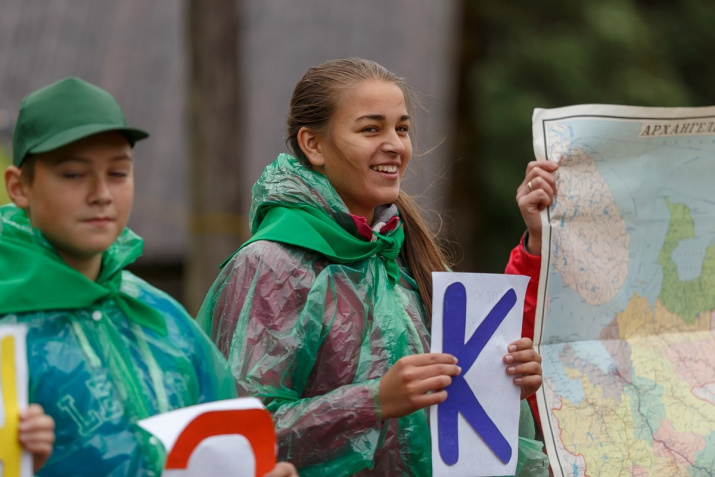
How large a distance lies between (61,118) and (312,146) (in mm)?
936

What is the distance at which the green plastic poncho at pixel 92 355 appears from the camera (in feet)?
7.56

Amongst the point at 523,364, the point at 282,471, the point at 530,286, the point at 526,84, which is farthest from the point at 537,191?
the point at 526,84

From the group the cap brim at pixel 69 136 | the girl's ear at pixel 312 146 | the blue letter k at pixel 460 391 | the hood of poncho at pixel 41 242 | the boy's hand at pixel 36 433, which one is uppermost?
the girl's ear at pixel 312 146

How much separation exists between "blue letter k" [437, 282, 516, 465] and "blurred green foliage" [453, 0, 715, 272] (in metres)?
7.80

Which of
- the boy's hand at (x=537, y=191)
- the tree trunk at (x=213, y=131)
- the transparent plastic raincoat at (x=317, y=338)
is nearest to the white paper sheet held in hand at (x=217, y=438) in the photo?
Result: the transparent plastic raincoat at (x=317, y=338)

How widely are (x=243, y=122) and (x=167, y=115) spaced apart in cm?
307

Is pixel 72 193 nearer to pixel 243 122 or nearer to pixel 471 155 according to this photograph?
pixel 243 122

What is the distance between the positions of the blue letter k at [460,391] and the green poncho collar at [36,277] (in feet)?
2.60

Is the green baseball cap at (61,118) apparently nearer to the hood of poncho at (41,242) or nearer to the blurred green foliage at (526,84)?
the hood of poncho at (41,242)

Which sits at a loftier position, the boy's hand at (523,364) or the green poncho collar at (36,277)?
the green poncho collar at (36,277)

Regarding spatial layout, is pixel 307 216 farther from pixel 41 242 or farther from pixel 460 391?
pixel 41 242

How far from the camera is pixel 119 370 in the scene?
240 cm

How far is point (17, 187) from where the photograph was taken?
7.82 feet

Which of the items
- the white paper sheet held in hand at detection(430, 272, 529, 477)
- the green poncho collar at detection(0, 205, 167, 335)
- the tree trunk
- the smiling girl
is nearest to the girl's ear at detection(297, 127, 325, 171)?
the smiling girl
